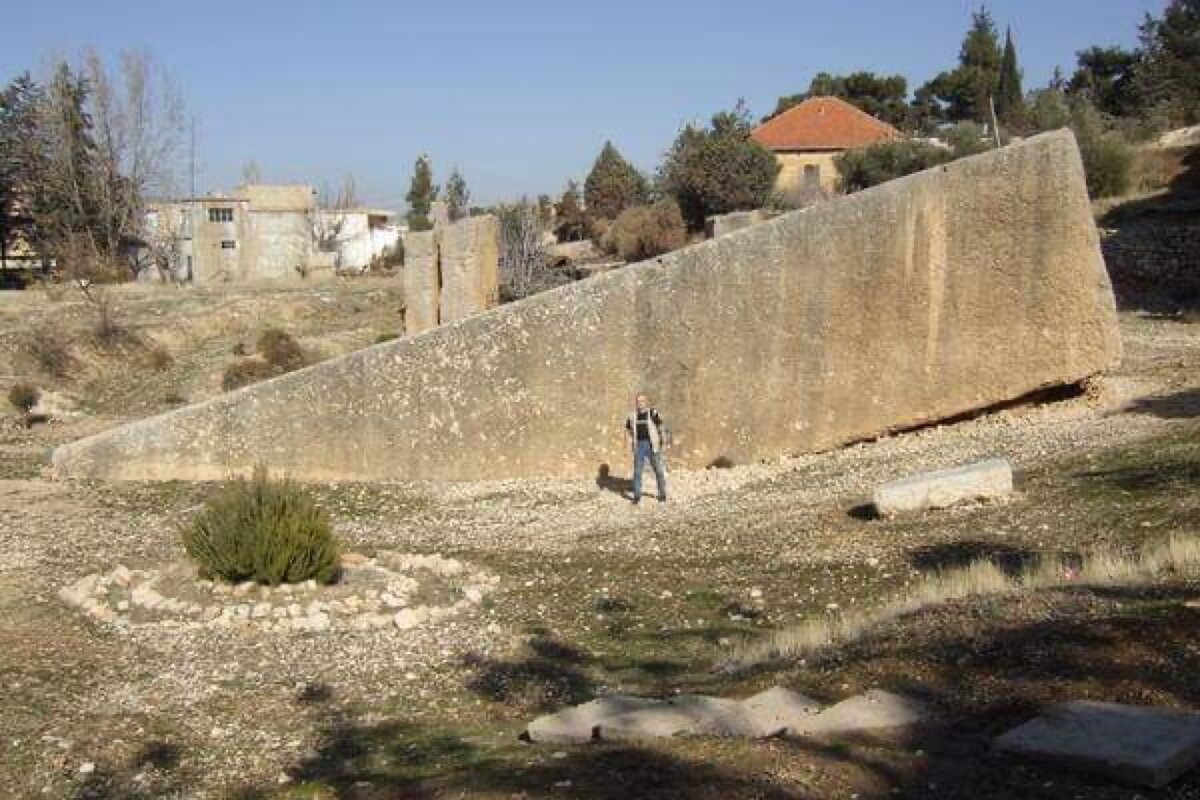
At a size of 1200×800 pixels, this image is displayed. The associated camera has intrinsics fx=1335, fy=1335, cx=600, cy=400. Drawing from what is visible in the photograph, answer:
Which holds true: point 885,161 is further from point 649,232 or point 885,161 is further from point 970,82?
point 970,82

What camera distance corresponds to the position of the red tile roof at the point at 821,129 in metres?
53.8

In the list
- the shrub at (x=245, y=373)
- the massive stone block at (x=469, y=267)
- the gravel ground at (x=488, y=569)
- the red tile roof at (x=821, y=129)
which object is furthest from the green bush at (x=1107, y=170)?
the shrub at (x=245, y=373)

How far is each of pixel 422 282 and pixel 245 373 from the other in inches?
223

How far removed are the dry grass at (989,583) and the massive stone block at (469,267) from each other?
11285mm

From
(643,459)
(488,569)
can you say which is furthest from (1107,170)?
(488,569)

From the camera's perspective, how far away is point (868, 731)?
4988mm

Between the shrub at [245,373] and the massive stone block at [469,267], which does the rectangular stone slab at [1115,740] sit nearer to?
the massive stone block at [469,267]

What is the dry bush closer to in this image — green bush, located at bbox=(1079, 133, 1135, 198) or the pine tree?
green bush, located at bbox=(1079, 133, 1135, 198)

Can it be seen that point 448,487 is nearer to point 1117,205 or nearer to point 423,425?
point 423,425

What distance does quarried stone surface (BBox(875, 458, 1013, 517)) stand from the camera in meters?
10.3

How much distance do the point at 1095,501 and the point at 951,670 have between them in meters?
4.60

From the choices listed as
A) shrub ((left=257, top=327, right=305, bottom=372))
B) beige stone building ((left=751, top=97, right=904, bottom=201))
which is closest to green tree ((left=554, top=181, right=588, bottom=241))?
beige stone building ((left=751, top=97, right=904, bottom=201))

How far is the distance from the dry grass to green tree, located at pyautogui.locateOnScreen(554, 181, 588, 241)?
144 feet

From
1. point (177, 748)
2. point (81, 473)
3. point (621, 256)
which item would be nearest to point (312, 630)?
point (177, 748)
